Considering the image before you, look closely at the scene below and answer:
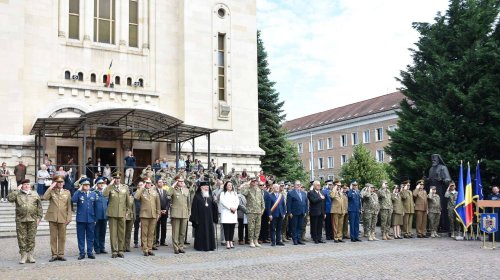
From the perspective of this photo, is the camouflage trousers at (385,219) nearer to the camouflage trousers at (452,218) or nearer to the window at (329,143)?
the camouflage trousers at (452,218)

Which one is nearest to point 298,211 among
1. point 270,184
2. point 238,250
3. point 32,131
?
point 270,184

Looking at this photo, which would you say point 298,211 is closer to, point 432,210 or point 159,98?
point 432,210

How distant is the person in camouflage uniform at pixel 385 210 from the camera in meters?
16.9

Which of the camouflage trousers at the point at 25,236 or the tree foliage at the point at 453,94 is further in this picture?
the tree foliage at the point at 453,94

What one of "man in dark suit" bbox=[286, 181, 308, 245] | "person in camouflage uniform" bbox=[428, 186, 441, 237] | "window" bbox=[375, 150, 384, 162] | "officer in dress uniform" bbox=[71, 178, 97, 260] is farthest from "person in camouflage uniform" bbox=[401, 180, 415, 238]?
"window" bbox=[375, 150, 384, 162]

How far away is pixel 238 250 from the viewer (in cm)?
1394

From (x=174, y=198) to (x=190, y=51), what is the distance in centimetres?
1567

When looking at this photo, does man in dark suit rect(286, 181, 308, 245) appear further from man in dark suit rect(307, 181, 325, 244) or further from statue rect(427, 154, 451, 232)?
statue rect(427, 154, 451, 232)

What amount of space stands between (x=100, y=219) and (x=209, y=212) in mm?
2649

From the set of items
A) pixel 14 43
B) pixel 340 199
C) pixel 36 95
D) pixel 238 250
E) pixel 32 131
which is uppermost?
pixel 14 43

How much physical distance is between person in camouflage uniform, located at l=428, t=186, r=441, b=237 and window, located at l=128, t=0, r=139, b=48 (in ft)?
54.2

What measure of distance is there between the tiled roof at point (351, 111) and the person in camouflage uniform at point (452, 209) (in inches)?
1480

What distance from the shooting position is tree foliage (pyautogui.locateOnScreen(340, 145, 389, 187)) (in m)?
45.0

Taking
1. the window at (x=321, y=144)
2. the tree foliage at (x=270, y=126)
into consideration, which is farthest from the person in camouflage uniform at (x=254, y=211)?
the window at (x=321, y=144)
